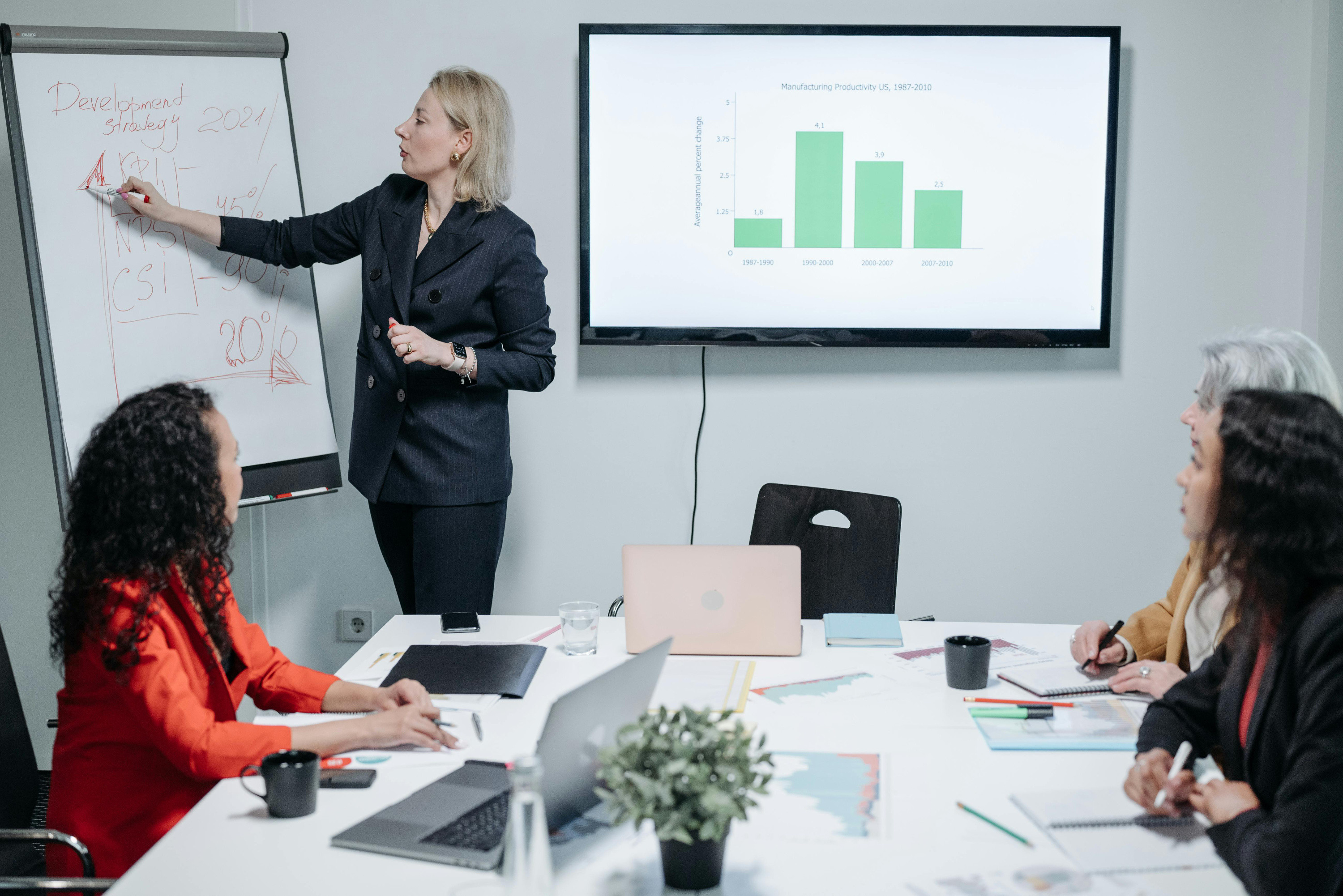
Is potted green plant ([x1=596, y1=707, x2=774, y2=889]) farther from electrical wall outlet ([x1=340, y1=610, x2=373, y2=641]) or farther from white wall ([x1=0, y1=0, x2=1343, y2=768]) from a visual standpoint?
electrical wall outlet ([x1=340, y1=610, x2=373, y2=641])

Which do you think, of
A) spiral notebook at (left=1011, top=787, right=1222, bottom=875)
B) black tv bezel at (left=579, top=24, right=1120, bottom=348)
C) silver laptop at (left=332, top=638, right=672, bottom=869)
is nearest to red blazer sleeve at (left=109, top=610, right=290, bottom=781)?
silver laptop at (left=332, top=638, right=672, bottom=869)

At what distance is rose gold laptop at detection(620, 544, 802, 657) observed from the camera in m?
1.71

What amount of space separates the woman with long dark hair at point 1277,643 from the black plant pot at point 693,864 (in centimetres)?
52

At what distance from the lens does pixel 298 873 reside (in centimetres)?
103

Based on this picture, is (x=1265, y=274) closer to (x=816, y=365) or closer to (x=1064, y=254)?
(x=1064, y=254)

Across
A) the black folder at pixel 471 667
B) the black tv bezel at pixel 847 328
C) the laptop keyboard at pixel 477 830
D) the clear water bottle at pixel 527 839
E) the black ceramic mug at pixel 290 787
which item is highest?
the black tv bezel at pixel 847 328

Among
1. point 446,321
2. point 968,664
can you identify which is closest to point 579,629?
point 968,664

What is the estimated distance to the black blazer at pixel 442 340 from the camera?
7.85ft

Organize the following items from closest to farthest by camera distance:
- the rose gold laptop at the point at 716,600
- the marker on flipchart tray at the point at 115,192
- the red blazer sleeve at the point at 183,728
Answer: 1. the red blazer sleeve at the point at 183,728
2. the rose gold laptop at the point at 716,600
3. the marker on flipchart tray at the point at 115,192

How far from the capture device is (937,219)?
292cm

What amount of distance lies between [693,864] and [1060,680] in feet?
2.81

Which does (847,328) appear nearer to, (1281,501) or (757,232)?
(757,232)

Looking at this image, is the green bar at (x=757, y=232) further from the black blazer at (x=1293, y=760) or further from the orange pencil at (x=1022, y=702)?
the black blazer at (x=1293, y=760)

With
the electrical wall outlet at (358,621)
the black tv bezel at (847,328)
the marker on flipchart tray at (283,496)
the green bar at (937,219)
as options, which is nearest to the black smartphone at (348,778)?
the marker on flipchart tray at (283,496)
